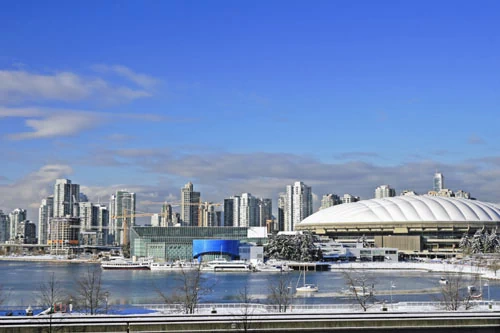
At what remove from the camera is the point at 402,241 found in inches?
3605

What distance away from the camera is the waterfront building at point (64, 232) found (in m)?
163

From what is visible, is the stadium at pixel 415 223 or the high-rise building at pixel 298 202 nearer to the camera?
the stadium at pixel 415 223

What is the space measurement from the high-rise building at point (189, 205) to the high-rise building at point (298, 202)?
2808 centimetres

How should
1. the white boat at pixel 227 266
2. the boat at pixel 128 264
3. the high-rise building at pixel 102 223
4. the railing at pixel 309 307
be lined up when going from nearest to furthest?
the railing at pixel 309 307
the white boat at pixel 227 266
the boat at pixel 128 264
the high-rise building at pixel 102 223

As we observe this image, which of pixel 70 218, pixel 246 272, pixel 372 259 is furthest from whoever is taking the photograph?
pixel 70 218

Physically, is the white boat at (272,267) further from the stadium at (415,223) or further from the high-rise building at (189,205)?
the high-rise building at (189,205)

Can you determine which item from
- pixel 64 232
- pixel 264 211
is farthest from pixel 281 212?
pixel 64 232

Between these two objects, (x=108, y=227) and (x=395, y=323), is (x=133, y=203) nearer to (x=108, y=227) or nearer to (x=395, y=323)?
(x=108, y=227)

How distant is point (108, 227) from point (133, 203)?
1179 centimetres

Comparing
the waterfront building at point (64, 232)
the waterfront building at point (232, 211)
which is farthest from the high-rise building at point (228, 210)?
the waterfront building at point (64, 232)

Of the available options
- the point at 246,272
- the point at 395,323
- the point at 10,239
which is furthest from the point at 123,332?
the point at 10,239

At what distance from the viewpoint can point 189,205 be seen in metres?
178

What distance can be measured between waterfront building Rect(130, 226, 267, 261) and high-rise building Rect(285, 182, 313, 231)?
6784 cm

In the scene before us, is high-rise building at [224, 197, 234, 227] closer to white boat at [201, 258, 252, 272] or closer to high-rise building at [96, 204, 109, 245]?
high-rise building at [96, 204, 109, 245]
